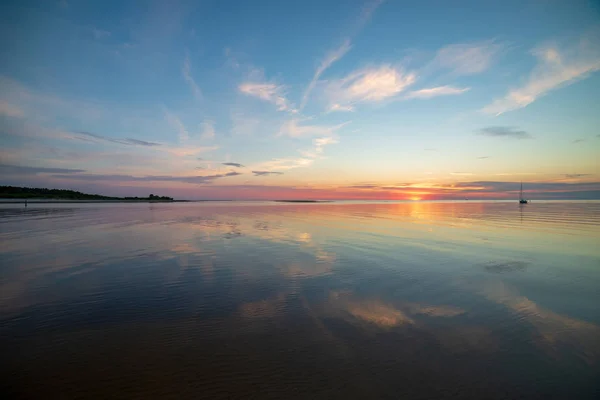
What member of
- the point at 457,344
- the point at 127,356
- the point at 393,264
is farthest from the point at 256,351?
the point at 393,264

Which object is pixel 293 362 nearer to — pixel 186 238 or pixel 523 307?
pixel 523 307

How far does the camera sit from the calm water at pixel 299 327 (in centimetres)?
524

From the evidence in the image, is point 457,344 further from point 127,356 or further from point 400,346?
point 127,356

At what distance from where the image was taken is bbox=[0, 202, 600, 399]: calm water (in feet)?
17.2

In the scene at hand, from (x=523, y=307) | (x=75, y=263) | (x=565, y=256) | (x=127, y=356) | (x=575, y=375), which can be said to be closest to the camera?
(x=575, y=375)

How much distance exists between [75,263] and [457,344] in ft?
55.7

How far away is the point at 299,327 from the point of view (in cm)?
749

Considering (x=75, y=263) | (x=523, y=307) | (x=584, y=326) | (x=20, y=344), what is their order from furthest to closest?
(x=75, y=263), (x=523, y=307), (x=584, y=326), (x=20, y=344)

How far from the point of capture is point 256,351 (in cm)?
625

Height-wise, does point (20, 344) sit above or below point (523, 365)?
above

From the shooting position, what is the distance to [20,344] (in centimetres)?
646

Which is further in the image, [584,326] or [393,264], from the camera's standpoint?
[393,264]

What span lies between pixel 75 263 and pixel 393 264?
1622 centimetres

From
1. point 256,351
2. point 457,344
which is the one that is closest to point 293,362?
point 256,351
